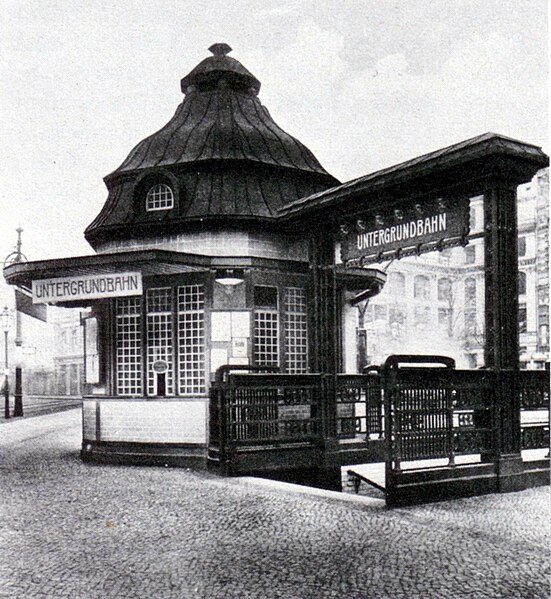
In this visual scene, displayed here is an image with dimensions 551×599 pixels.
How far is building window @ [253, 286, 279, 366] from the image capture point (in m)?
12.8

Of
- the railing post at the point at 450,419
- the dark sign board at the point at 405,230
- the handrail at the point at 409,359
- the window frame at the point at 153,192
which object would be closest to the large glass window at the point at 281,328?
the window frame at the point at 153,192

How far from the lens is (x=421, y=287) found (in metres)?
54.5

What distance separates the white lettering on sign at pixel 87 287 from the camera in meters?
11.9

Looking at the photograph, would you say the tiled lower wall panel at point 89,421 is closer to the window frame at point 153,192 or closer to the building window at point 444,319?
the window frame at point 153,192

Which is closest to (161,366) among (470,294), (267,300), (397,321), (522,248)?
(267,300)

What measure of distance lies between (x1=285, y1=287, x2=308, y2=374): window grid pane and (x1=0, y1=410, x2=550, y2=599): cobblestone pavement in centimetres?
337

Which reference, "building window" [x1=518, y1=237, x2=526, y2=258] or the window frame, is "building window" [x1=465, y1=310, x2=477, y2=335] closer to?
"building window" [x1=518, y1=237, x2=526, y2=258]

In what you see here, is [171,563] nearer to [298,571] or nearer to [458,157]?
[298,571]

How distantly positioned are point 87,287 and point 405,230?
5.14 meters

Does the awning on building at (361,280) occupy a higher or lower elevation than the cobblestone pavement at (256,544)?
higher

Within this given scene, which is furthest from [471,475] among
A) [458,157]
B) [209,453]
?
[209,453]

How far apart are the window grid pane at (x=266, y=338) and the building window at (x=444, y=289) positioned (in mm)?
42466

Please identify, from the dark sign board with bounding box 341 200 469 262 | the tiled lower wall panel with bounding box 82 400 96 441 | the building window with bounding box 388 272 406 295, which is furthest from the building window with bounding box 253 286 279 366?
the building window with bounding box 388 272 406 295

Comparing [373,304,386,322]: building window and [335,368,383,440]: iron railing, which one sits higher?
[373,304,386,322]: building window
